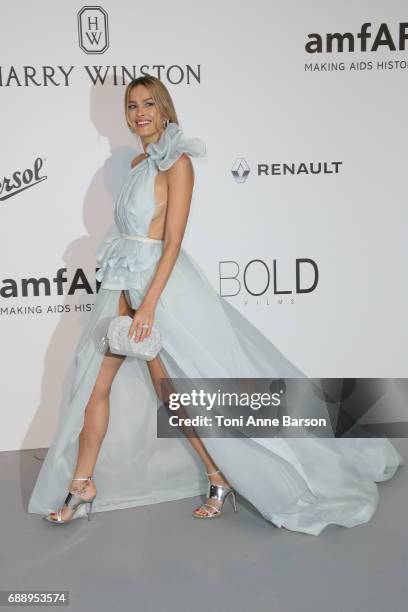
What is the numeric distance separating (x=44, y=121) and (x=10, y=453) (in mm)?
1698

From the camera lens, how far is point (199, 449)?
3.03 m

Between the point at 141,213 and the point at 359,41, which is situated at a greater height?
the point at 359,41

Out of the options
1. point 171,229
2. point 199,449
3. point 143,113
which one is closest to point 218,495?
point 199,449

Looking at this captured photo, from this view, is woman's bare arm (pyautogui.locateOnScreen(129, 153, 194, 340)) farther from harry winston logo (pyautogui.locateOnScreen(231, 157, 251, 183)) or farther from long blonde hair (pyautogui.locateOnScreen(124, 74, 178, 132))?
harry winston logo (pyautogui.locateOnScreen(231, 157, 251, 183))

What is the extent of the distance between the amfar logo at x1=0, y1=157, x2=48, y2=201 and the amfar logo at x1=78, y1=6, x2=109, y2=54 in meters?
0.61

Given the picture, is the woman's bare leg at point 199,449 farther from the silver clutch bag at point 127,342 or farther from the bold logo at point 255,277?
the bold logo at point 255,277

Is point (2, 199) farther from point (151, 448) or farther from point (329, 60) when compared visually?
point (329, 60)

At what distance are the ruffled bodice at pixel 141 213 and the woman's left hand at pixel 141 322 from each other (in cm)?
15

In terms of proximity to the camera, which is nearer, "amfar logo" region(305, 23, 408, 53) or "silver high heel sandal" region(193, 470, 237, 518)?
"silver high heel sandal" region(193, 470, 237, 518)

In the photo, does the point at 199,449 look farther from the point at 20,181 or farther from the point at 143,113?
the point at 20,181

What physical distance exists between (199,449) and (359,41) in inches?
90.6

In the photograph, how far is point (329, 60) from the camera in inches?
153

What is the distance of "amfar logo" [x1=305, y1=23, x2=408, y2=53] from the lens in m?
3.86

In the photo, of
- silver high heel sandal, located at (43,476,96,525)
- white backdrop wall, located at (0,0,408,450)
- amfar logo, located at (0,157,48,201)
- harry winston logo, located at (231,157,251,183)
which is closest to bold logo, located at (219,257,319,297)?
white backdrop wall, located at (0,0,408,450)
